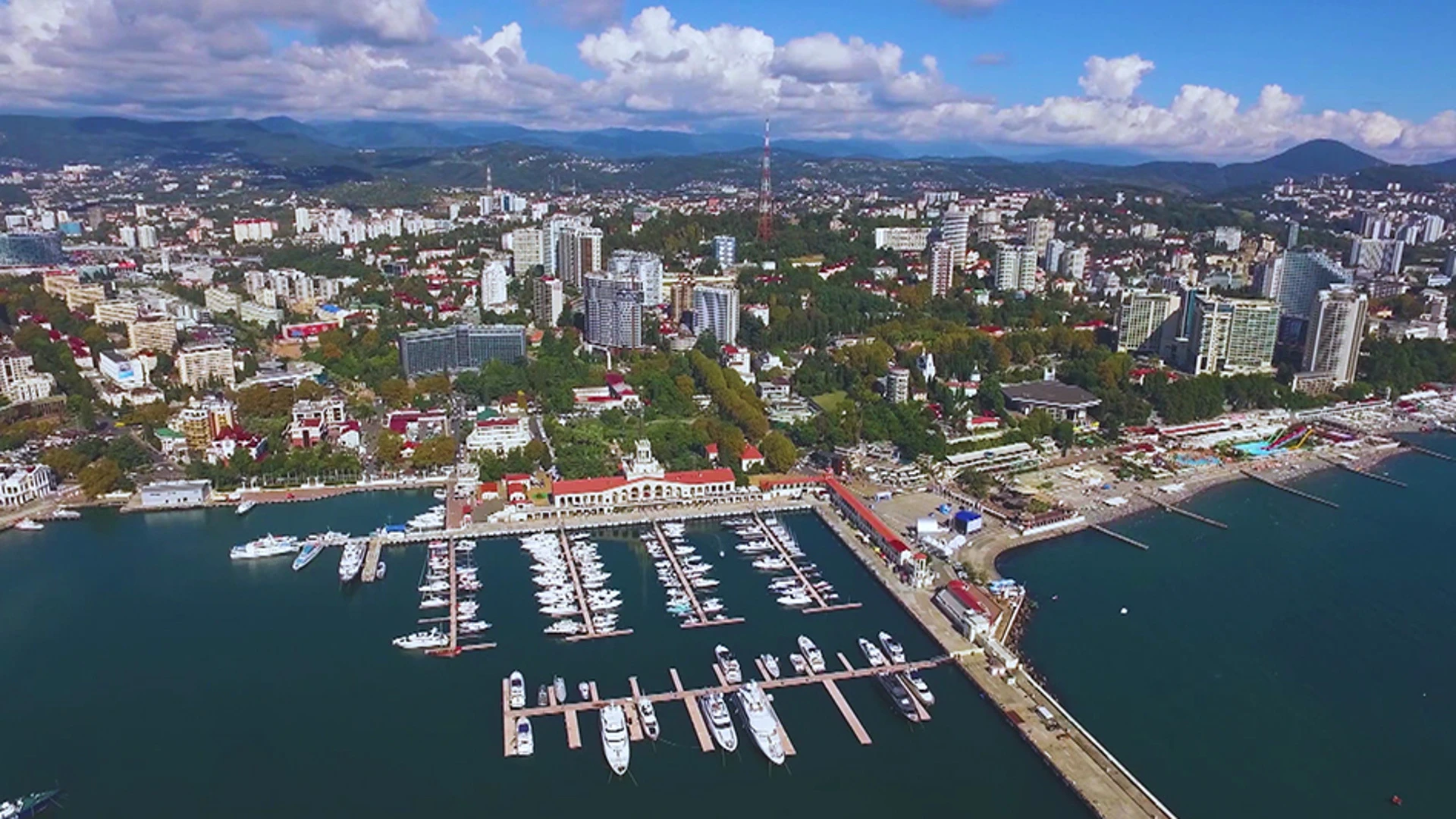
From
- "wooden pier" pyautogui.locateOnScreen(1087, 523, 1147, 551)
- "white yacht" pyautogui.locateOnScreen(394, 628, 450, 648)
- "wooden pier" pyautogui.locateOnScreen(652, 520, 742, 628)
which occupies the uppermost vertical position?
"wooden pier" pyautogui.locateOnScreen(1087, 523, 1147, 551)

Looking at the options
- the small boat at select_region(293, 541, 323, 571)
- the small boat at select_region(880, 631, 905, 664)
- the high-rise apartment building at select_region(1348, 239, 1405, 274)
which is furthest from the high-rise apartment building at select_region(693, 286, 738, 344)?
the high-rise apartment building at select_region(1348, 239, 1405, 274)

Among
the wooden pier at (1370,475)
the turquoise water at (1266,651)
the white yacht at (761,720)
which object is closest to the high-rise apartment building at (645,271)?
the wooden pier at (1370,475)

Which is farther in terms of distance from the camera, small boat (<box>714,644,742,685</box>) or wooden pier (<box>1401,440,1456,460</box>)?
wooden pier (<box>1401,440,1456,460</box>)

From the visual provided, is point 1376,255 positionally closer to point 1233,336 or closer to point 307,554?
point 1233,336

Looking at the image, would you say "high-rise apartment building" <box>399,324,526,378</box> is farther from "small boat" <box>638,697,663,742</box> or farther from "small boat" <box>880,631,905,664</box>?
"small boat" <box>638,697,663,742</box>

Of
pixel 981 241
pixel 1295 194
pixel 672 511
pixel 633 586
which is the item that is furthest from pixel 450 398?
pixel 1295 194

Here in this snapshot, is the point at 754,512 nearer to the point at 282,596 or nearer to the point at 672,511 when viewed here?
the point at 672,511
